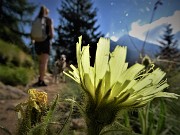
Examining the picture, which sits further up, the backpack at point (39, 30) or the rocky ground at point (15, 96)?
the backpack at point (39, 30)

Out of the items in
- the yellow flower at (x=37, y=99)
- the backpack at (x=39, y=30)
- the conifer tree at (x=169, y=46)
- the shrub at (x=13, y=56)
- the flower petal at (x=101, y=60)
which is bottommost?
the yellow flower at (x=37, y=99)

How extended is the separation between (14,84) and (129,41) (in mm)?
268

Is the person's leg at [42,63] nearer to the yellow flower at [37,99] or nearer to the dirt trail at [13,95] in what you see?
the dirt trail at [13,95]

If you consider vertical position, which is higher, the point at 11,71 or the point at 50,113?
the point at 11,71

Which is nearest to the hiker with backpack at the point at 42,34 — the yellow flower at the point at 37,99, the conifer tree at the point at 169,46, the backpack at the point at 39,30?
the backpack at the point at 39,30

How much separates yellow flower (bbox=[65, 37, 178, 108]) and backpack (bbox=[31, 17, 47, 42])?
0.50 meters

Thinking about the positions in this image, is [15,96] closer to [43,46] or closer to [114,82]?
[43,46]

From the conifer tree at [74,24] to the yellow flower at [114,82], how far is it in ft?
1.42

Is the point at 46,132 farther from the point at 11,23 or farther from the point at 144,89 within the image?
the point at 11,23

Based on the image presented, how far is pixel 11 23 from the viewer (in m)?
0.77

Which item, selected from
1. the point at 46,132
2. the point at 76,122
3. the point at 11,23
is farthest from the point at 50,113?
the point at 11,23

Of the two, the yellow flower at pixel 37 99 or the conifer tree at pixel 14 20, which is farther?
the conifer tree at pixel 14 20

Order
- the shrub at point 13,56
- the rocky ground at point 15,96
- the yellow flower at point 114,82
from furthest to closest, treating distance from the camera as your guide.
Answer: the shrub at point 13,56 < the rocky ground at point 15,96 < the yellow flower at point 114,82

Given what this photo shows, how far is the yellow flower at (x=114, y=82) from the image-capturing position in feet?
0.71
